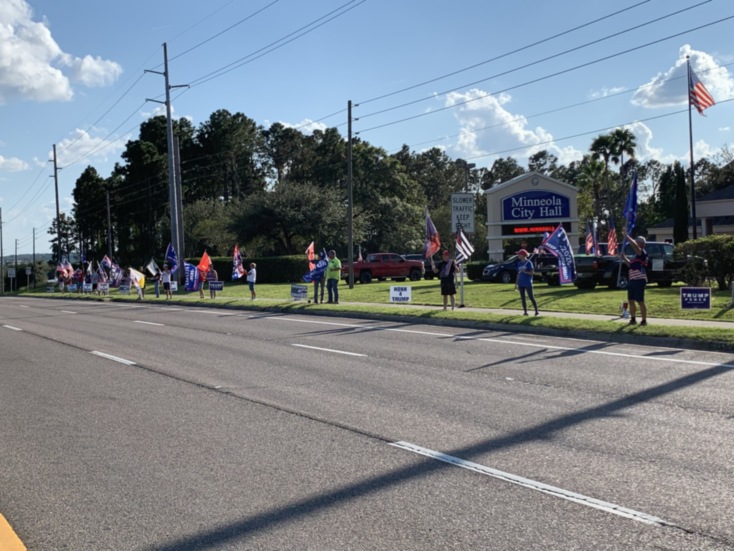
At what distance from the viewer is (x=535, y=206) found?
39.4m

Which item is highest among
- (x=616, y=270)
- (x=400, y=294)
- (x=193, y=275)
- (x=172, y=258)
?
(x=172, y=258)

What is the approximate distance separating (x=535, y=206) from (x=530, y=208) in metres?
0.31

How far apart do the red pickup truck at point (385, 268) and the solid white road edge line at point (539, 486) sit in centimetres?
3448

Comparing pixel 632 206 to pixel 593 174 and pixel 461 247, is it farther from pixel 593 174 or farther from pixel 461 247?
pixel 593 174

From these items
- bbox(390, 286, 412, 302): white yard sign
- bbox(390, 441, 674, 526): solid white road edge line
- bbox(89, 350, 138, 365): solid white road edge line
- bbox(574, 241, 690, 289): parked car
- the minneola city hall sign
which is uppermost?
the minneola city hall sign

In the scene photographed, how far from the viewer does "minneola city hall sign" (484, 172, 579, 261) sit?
128 ft

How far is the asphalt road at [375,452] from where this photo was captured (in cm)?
438

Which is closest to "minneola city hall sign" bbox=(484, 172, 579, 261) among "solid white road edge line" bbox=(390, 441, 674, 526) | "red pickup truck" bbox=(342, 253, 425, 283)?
"red pickup truck" bbox=(342, 253, 425, 283)

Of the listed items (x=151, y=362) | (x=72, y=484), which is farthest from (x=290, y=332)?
(x=72, y=484)

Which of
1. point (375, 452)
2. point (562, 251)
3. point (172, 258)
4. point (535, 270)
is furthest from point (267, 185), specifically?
point (375, 452)

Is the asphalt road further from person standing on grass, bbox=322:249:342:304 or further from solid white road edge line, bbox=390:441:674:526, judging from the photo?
person standing on grass, bbox=322:249:342:304

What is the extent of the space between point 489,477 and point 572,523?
0.99 meters

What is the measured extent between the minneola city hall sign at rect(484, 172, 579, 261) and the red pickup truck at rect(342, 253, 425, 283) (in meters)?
5.15

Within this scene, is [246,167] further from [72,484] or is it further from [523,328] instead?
[72,484]
